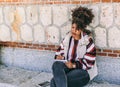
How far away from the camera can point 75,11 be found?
15.0 ft

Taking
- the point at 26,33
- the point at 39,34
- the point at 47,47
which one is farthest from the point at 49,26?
the point at 26,33

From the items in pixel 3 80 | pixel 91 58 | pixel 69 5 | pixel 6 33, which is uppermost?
pixel 69 5

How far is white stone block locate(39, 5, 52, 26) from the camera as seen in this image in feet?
17.4

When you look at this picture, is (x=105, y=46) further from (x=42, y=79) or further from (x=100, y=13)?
(x=42, y=79)

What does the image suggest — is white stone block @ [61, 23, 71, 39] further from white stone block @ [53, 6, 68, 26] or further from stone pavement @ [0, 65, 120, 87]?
stone pavement @ [0, 65, 120, 87]

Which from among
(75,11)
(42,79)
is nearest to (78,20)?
(75,11)

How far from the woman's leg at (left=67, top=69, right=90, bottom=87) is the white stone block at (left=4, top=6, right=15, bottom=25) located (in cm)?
203

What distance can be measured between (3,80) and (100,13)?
6.85 feet

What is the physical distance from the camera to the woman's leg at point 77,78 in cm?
433

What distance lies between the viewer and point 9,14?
583 cm

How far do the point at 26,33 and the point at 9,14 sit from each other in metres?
0.55

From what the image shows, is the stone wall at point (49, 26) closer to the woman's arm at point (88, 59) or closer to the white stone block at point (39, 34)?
the white stone block at point (39, 34)

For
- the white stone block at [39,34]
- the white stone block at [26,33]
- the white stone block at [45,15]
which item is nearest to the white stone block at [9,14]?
the white stone block at [26,33]

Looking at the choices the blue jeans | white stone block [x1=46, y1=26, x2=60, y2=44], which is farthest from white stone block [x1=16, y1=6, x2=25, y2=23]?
the blue jeans
